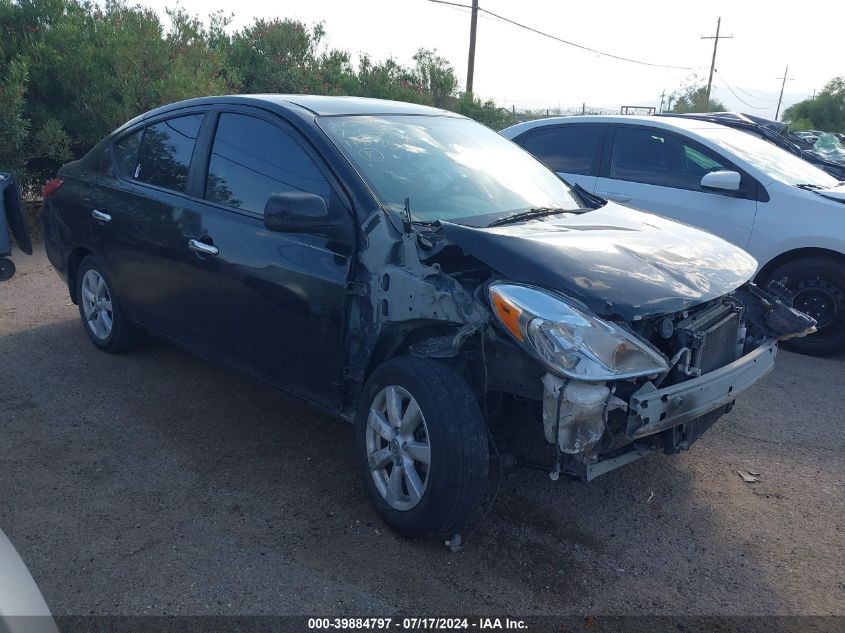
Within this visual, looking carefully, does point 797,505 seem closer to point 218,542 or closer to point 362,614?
point 362,614

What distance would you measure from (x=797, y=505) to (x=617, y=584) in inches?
48.6

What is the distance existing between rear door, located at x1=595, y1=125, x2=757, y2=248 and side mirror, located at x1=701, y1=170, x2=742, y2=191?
171 millimetres

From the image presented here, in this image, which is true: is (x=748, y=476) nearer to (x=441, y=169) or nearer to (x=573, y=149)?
(x=441, y=169)

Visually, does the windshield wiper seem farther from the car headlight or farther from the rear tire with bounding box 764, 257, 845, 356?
the rear tire with bounding box 764, 257, 845, 356

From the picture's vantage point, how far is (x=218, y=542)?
3182 mm

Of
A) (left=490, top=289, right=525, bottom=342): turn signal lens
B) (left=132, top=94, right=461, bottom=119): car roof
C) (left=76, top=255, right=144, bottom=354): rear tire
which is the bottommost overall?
(left=76, top=255, right=144, bottom=354): rear tire

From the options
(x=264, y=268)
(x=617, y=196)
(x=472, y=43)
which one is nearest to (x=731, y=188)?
(x=617, y=196)

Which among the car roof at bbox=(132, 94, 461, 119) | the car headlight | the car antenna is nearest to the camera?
the car headlight

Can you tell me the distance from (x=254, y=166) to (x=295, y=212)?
2.59 feet

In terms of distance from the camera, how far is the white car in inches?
226

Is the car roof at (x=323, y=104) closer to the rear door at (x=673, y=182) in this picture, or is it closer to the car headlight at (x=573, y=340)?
the car headlight at (x=573, y=340)

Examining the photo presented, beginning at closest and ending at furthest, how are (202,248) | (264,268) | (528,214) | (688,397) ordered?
(688,397) → (264,268) → (528,214) → (202,248)

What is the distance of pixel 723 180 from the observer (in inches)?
235

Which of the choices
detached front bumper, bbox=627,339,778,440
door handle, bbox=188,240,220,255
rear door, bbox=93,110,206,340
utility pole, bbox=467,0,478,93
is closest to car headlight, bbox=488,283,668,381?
detached front bumper, bbox=627,339,778,440
